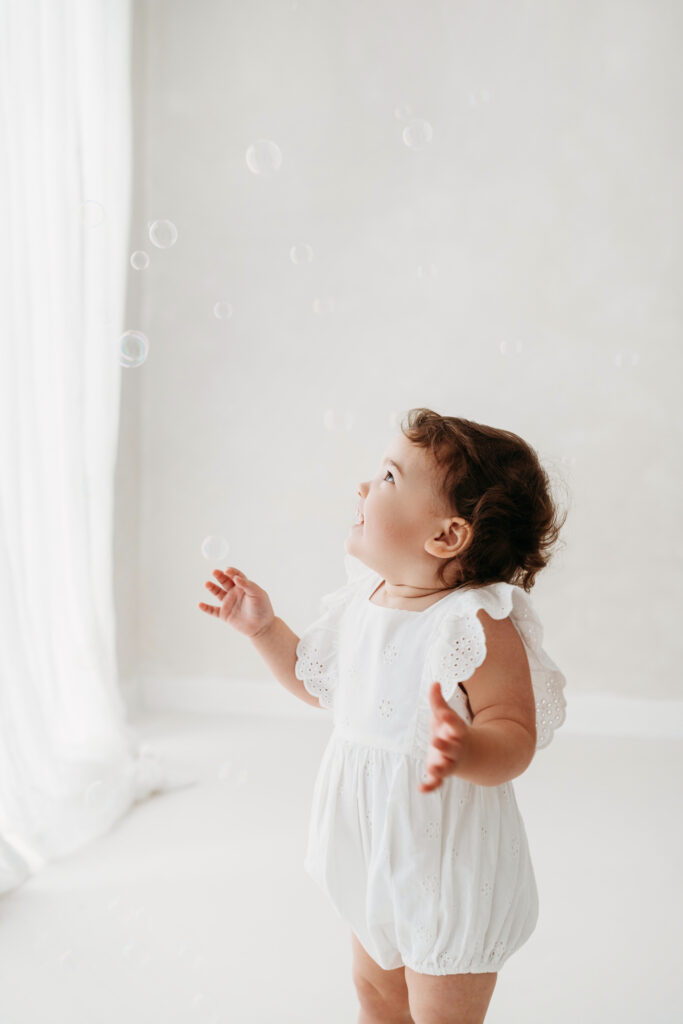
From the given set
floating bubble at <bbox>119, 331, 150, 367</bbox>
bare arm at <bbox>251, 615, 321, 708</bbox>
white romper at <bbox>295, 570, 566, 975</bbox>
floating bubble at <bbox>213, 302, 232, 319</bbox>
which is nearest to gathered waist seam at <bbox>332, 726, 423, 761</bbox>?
white romper at <bbox>295, 570, 566, 975</bbox>

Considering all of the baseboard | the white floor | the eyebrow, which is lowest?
the baseboard

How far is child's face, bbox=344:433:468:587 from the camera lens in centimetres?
97

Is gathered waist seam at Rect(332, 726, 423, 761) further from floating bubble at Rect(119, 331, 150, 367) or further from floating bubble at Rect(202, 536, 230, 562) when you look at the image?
floating bubble at Rect(119, 331, 150, 367)

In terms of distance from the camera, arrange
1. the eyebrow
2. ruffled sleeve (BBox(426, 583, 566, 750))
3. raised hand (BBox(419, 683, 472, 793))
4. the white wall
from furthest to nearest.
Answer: the white wall < the eyebrow < ruffled sleeve (BBox(426, 583, 566, 750)) < raised hand (BBox(419, 683, 472, 793))

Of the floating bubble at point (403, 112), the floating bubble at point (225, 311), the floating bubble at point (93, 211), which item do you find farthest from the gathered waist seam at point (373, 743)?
the floating bubble at point (403, 112)

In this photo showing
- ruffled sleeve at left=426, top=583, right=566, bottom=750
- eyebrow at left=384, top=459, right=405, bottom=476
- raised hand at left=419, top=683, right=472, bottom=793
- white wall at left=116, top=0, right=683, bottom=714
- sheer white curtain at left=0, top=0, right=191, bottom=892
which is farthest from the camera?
white wall at left=116, top=0, right=683, bottom=714

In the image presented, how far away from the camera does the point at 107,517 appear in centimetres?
235

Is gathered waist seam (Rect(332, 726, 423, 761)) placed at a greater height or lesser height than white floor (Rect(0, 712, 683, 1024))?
greater

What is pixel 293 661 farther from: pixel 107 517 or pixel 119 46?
pixel 119 46

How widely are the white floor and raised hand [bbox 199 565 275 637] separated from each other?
0.58m

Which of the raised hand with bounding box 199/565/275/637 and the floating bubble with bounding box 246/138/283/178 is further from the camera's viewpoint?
the floating bubble with bounding box 246/138/283/178

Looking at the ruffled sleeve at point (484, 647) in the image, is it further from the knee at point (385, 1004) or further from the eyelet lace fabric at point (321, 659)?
the knee at point (385, 1004)

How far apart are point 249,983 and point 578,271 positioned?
6.80 feet

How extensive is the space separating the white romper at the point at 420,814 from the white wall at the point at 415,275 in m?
1.77
